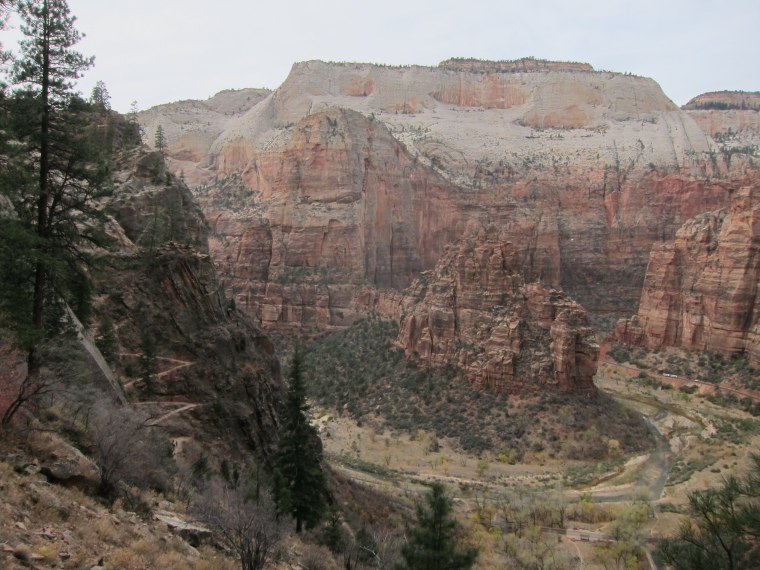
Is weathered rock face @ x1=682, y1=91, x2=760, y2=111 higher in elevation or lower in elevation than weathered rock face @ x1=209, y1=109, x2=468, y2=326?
higher

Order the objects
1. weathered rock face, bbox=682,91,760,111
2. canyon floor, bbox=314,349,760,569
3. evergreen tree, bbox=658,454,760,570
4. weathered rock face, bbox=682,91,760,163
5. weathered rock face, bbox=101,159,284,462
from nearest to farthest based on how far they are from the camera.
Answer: evergreen tree, bbox=658,454,760,570
weathered rock face, bbox=101,159,284,462
canyon floor, bbox=314,349,760,569
weathered rock face, bbox=682,91,760,163
weathered rock face, bbox=682,91,760,111

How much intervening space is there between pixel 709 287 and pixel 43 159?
63.6m

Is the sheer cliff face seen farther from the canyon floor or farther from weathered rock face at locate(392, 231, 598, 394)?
the canyon floor

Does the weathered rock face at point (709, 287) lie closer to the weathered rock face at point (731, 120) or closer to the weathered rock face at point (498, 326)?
the weathered rock face at point (498, 326)

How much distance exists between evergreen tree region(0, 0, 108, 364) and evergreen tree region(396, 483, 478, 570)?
34.3 feet

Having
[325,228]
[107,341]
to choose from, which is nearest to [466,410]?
[107,341]

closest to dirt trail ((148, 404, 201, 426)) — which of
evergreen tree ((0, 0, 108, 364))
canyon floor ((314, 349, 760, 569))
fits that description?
evergreen tree ((0, 0, 108, 364))

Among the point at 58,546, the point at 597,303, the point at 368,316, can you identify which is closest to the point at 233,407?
the point at 58,546

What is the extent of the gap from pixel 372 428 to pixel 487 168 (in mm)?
82990

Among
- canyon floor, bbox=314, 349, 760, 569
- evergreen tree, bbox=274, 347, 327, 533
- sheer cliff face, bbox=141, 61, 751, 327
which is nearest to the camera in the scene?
evergreen tree, bbox=274, 347, 327, 533

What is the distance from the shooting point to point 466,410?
47.9m

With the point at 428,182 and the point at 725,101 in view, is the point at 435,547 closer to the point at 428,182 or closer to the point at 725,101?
the point at 428,182

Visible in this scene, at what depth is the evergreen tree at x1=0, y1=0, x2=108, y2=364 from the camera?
13.6 metres

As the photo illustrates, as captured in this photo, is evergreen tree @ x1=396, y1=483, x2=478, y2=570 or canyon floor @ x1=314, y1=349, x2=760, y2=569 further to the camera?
canyon floor @ x1=314, y1=349, x2=760, y2=569
